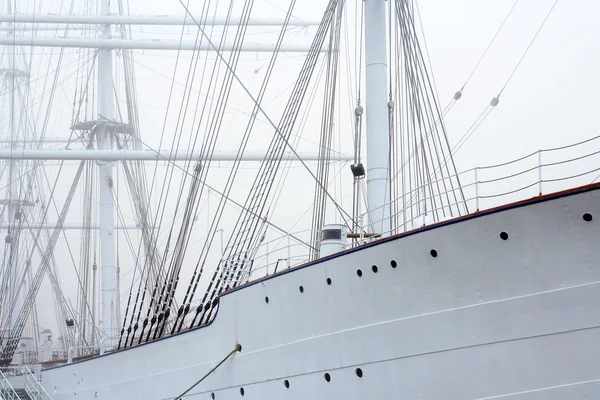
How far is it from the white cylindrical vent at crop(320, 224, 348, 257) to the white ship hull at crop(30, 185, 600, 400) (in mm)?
601

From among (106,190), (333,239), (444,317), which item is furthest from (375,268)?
(106,190)

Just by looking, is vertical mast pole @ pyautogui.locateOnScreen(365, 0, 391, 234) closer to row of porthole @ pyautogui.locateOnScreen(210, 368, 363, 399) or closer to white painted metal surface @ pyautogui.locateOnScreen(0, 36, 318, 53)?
row of porthole @ pyautogui.locateOnScreen(210, 368, 363, 399)

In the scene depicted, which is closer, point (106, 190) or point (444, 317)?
point (444, 317)

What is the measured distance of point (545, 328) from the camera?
859 centimetres

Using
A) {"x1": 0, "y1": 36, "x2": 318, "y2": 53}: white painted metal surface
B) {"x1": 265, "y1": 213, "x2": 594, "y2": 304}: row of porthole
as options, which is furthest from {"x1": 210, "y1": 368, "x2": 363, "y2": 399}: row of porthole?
{"x1": 0, "y1": 36, "x2": 318, "y2": 53}: white painted metal surface

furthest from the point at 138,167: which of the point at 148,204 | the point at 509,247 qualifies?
the point at 509,247

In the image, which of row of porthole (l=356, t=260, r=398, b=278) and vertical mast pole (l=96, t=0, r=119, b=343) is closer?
row of porthole (l=356, t=260, r=398, b=278)

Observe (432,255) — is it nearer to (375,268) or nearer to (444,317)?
(444,317)

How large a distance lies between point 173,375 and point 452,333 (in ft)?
19.8

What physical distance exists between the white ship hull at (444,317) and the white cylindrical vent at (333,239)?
60 cm

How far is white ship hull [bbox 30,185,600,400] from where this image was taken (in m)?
8.48

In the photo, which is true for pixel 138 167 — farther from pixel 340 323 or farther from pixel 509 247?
pixel 509 247

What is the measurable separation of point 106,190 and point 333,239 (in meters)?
14.8

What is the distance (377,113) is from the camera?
1335 cm
